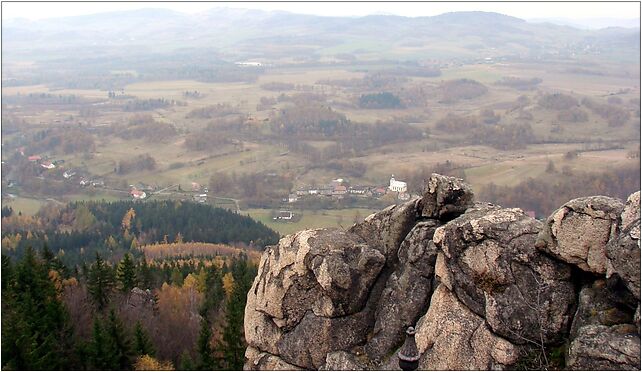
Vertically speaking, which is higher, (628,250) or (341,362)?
(628,250)

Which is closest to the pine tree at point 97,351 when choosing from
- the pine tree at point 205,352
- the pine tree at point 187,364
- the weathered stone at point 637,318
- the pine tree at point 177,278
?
the pine tree at point 187,364

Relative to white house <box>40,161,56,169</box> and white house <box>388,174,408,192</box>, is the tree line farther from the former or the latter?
white house <box>40,161,56,169</box>

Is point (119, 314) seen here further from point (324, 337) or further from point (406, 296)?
point (406, 296)

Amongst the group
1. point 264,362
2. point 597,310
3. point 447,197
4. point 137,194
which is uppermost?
point 447,197

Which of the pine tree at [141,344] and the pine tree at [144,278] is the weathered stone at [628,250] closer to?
the pine tree at [141,344]

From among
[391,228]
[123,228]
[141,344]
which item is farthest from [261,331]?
[123,228]

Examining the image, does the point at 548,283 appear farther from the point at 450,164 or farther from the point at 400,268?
the point at 450,164
